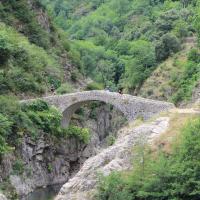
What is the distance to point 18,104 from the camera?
59656 millimetres

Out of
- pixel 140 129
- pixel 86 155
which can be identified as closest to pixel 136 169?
pixel 140 129

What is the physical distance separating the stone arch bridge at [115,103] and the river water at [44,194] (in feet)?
23.1

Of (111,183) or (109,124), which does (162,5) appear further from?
(111,183)

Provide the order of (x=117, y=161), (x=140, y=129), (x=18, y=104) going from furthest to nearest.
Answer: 1. (x=18, y=104)
2. (x=140, y=129)
3. (x=117, y=161)

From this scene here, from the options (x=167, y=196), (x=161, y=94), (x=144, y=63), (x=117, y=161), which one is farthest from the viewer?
(x=144, y=63)

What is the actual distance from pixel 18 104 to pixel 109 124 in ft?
79.5

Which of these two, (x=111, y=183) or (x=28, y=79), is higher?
(x=28, y=79)

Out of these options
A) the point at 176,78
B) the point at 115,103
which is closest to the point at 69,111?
the point at 115,103

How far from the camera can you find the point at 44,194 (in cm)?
5716

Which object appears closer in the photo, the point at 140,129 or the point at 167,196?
the point at 167,196

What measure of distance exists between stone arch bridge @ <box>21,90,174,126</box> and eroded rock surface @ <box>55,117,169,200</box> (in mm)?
9634

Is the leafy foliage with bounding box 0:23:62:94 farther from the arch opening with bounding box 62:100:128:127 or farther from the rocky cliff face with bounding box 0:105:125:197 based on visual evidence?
the rocky cliff face with bounding box 0:105:125:197

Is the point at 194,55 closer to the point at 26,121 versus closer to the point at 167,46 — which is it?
the point at 167,46

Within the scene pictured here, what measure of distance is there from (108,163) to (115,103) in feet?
58.8
